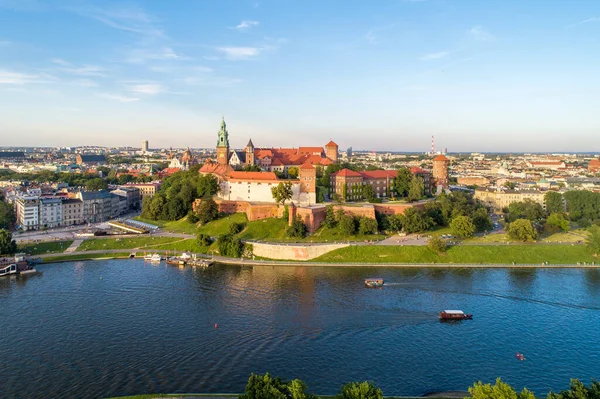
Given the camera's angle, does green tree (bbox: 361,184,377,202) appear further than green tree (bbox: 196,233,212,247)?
Yes

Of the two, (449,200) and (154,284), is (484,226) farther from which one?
(154,284)

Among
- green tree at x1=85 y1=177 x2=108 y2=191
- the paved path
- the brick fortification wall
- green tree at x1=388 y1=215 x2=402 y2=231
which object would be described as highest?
green tree at x1=85 y1=177 x2=108 y2=191

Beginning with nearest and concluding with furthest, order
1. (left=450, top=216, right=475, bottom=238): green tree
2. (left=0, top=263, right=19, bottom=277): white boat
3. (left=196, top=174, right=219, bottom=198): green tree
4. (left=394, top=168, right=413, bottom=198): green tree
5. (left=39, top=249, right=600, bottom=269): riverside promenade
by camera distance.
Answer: (left=0, top=263, right=19, bottom=277): white boat < (left=39, top=249, right=600, bottom=269): riverside promenade < (left=450, top=216, right=475, bottom=238): green tree < (left=196, top=174, right=219, bottom=198): green tree < (left=394, top=168, right=413, bottom=198): green tree

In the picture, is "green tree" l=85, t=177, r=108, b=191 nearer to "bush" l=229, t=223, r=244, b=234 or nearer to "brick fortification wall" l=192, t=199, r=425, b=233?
"brick fortification wall" l=192, t=199, r=425, b=233

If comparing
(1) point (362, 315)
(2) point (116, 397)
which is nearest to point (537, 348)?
(1) point (362, 315)

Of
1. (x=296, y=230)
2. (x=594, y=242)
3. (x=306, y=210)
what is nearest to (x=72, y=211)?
(x=296, y=230)

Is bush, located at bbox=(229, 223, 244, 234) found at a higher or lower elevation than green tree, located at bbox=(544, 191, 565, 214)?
lower

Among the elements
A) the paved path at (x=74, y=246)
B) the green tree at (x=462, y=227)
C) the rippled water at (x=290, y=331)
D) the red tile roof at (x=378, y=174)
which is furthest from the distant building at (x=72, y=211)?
the green tree at (x=462, y=227)

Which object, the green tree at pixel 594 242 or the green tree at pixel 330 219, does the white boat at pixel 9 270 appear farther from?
the green tree at pixel 594 242

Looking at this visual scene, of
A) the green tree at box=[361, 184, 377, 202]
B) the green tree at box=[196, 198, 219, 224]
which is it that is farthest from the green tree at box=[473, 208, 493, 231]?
the green tree at box=[196, 198, 219, 224]
